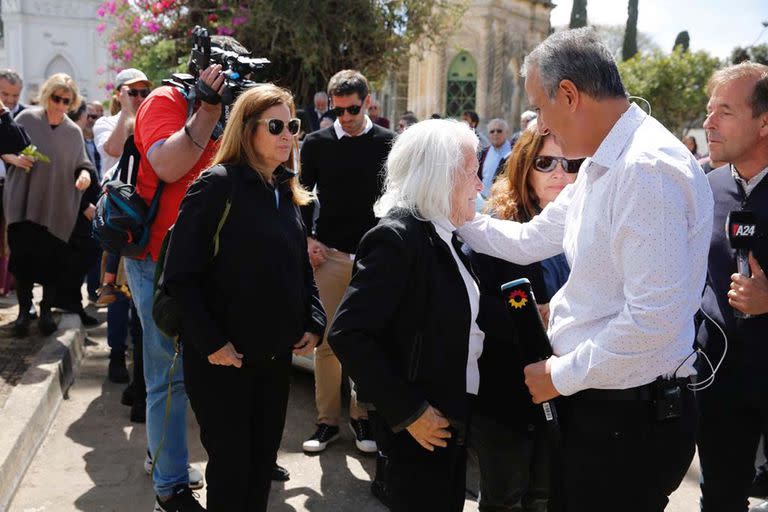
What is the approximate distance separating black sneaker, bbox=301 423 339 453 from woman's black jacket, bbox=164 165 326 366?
160 cm

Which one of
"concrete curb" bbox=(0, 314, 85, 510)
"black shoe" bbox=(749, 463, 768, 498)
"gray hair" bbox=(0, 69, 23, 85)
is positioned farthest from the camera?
"gray hair" bbox=(0, 69, 23, 85)

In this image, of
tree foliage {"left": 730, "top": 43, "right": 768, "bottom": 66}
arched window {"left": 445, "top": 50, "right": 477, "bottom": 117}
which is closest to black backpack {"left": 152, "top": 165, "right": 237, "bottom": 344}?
tree foliage {"left": 730, "top": 43, "right": 768, "bottom": 66}

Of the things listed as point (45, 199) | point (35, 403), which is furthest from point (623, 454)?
point (45, 199)

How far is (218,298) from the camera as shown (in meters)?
2.96

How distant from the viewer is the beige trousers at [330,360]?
4.62 metres

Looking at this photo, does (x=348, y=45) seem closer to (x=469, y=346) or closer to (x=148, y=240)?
(x=148, y=240)

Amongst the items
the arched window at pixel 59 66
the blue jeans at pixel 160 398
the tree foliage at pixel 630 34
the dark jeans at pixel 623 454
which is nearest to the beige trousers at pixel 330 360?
the blue jeans at pixel 160 398

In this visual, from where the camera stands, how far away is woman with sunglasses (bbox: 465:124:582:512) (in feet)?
8.85

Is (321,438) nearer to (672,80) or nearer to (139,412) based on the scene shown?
(139,412)

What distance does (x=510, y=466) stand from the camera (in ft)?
9.48

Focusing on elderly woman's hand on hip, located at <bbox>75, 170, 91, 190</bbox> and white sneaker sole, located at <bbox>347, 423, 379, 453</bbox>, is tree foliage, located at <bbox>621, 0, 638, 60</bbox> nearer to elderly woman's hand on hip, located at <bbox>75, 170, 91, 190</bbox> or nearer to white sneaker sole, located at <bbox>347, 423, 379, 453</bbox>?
elderly woman's hand on hip, located at <bbox>75, 170, 91, 190</bbox>

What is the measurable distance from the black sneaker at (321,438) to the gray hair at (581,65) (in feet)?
9.89

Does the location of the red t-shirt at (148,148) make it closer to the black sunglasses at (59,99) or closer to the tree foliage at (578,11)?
the black sunglasses at (59,99)

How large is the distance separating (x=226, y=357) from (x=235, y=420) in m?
0.30
